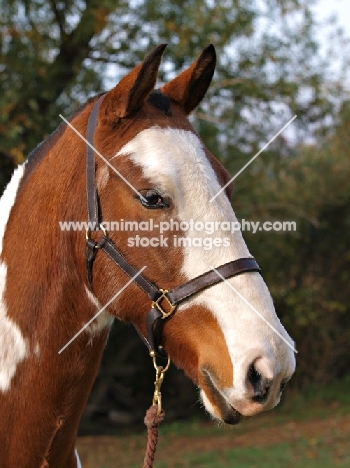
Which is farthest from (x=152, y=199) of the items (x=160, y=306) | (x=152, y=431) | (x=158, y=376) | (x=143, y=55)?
(x=143, y=55)

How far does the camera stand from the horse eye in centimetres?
224

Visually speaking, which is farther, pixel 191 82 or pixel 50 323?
pixel 191 82

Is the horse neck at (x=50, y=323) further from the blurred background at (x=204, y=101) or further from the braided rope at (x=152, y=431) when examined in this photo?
the blurred background at (x=204, y=101)

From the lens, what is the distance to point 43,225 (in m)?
→ 2.50

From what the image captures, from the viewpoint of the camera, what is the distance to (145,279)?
7.48 ft

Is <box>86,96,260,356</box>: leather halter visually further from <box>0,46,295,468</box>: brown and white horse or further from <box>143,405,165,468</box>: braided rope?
<box>143,405,165,468</box>: braided rope

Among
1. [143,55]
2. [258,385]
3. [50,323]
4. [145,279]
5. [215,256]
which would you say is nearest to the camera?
[258,385]

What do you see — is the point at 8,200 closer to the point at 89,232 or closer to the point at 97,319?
the point at 89,232

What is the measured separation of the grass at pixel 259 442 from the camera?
337 inches

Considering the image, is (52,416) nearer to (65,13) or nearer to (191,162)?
(191,162)

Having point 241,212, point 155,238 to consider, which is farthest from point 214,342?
point 241,212

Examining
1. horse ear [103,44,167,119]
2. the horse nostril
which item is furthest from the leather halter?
the horse nostril

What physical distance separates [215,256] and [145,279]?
29 centimetres

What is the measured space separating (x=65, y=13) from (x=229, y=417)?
7675 millimetres
